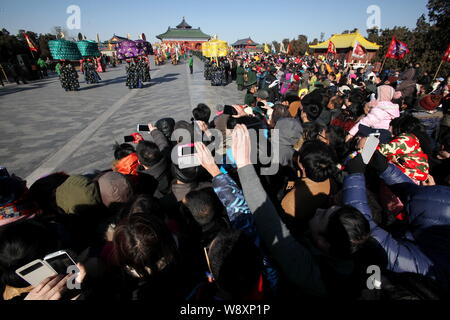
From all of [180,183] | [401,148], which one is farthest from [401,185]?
[180,183]

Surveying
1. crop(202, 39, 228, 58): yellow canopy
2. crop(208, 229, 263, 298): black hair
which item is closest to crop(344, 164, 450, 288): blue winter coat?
crop(208, 229, 263, 298): black hair

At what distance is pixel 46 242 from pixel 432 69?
61.7 ft

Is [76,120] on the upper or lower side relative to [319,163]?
lower

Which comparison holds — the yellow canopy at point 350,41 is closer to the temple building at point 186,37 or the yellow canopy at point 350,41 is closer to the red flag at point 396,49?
the red flag at point 396,49

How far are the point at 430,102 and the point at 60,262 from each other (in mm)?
9019

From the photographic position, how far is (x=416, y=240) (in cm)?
163

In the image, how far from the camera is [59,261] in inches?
44.9

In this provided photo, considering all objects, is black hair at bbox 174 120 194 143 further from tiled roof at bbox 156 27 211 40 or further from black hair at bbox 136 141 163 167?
tiled roof at bbox 156 27 211 40

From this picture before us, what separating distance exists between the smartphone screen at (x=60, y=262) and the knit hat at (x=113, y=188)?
1132 millimetres

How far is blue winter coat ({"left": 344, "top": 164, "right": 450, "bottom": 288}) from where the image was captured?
1.37m

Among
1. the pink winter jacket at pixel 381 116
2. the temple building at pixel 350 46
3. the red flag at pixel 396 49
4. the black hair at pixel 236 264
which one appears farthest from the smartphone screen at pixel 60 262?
the temple building at pixel 350 46

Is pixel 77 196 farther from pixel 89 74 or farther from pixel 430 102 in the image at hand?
pixel 89 74

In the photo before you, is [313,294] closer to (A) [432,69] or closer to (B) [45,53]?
(A) [432,69]

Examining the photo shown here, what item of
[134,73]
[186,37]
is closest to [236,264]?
[134,73]
